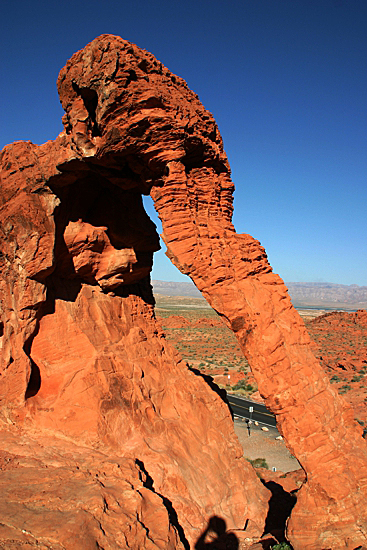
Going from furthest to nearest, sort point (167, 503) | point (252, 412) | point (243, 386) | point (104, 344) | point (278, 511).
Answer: point (243, 386), point (252, 412), point (104, 344), point (278, 511), point (167, 503)

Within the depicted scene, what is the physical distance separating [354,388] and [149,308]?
2377cm

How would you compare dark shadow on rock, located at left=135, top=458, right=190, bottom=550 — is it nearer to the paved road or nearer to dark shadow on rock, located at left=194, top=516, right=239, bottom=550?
dark shadow on rock, located at left=194, top=516, right=239, bottom=550

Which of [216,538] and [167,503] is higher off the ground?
[167,503]

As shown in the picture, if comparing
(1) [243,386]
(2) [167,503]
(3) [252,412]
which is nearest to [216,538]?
(2) [167,503]

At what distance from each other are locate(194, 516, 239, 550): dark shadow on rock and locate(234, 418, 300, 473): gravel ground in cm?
897

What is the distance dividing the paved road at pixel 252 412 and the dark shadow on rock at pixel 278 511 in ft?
35.7

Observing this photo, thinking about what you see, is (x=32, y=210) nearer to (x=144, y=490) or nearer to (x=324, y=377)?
(x=144, y=490)

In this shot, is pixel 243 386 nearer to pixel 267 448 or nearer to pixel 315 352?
pixel 267 448

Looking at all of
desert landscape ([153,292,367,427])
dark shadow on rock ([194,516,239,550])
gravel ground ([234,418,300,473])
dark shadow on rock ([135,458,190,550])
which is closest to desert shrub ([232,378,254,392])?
desert landscape ([153,292,367,427])

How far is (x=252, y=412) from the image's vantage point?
2552 centimetres

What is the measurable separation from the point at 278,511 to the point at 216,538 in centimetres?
269

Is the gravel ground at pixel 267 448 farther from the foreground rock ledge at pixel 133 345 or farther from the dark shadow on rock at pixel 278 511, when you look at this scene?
the foreground rock ledge at pixel 133 345

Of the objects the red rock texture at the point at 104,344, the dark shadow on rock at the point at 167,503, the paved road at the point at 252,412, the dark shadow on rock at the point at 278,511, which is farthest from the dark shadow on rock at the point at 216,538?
the paved road at the point at 252,412

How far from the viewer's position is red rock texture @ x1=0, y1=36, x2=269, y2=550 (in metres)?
8.54
